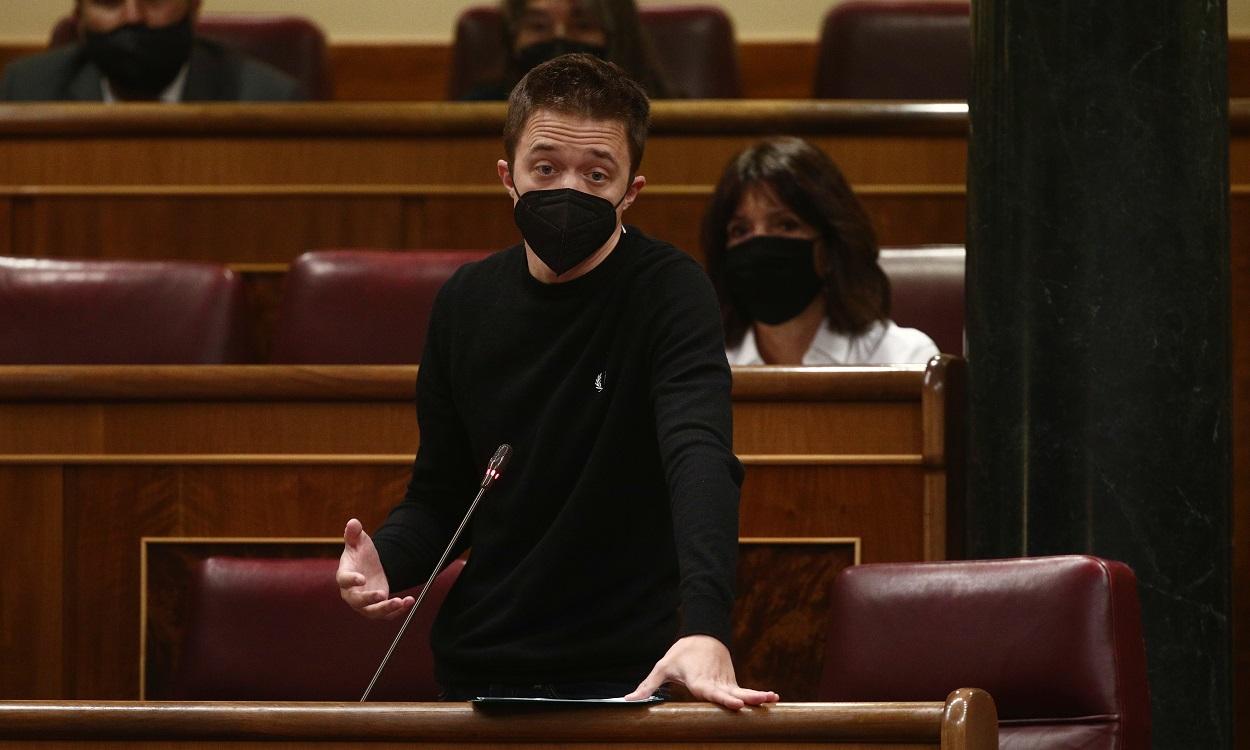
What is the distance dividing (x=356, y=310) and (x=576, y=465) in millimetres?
459

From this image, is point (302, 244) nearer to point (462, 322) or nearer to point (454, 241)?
point (454, 241)

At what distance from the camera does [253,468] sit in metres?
0.81

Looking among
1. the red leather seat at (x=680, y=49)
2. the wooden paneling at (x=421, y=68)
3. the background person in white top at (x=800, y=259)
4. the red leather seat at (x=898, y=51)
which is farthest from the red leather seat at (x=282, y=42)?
the background person in white top at (x=800, y=259)

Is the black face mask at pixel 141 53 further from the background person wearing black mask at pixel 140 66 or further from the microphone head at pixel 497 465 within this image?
the microphone head at pixel 497 465

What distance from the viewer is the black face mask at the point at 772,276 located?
94cm

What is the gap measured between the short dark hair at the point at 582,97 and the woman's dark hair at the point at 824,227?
383 millimetres

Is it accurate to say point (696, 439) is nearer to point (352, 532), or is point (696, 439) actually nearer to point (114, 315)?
point (352, 532)

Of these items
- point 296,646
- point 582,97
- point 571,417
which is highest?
point 582,97

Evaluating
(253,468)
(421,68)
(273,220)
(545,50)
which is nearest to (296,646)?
(253,468)

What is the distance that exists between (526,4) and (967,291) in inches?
19.3

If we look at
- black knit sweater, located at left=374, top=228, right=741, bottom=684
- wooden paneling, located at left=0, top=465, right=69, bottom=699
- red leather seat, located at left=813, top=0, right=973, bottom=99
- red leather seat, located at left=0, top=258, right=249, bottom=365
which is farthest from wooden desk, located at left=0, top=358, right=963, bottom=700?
red leather seat, located at left=813, top=0, right=973, bottom=99

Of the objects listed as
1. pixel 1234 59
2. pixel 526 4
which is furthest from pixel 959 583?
pixel 1234 59

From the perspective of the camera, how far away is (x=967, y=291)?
2.69 ft

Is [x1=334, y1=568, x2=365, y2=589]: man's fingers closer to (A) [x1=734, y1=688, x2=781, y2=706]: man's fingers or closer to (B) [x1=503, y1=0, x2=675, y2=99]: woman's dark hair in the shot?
(A) [x1=734, y1=688, x2=781, y2=706]: man's fingers
